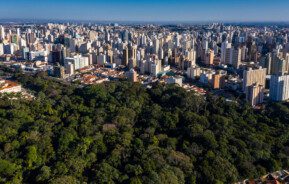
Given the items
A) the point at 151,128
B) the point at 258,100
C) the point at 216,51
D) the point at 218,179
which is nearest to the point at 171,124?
the point at 151,128

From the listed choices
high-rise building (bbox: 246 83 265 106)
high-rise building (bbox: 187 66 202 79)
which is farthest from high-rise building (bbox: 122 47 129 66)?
high-rise building (bbox: 246 83 265 106)

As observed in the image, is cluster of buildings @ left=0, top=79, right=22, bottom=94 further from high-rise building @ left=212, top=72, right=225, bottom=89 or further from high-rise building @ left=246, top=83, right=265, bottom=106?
high-rise building @ left=246, top=83, right=265, bottom=106

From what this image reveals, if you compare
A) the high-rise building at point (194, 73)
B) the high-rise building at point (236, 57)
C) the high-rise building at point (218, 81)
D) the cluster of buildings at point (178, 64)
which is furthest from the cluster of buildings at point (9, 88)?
the high-rise building at point (236, 57)

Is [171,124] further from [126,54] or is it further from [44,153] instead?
[126,54]

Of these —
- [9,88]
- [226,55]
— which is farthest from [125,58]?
[9,88]

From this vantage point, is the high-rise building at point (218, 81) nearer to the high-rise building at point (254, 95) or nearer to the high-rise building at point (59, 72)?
the high-rise building at point (254, 95)

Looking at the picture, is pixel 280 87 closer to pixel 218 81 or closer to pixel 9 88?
pixel 218 81
